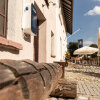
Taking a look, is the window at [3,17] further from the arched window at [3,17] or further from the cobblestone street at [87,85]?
the cobblestone street at [87,85]

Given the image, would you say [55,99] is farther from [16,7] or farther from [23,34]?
[16,7]

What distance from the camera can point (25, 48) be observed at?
3.14 meters

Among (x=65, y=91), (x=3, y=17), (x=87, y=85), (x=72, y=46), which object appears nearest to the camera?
(x=3, y=17)

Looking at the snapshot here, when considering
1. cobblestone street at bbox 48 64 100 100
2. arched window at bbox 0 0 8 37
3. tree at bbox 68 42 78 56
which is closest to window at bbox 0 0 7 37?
arched window at bbox 0 0 8 37

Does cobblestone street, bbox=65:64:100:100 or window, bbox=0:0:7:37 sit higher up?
window, bbox=0:0:7:37

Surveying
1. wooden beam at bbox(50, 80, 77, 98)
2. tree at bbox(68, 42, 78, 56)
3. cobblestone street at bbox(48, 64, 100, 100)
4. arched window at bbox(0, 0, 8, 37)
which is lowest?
cobblestone street at bbox(48, 64, 100, 100)

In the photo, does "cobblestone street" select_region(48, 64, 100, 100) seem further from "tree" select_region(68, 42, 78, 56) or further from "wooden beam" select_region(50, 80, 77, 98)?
"tree" select_region(68, 42, 78, 56)

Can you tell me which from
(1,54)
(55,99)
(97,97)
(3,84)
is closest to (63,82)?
Answer: (55,99)

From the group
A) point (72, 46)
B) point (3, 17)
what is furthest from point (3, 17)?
point (72, 46)

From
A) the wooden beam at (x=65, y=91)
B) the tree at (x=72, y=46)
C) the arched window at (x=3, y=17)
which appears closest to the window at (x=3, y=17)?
the arched window at (x=3, y=17)

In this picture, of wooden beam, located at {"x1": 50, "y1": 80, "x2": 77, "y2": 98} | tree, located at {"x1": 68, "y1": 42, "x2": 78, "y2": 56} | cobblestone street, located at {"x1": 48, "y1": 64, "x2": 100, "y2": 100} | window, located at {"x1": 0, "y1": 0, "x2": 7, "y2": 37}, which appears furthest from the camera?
tree, located at {"x1": 68, "y1": 42, "x2": 78, "y2": 56}

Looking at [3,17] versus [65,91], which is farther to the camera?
[65,91]

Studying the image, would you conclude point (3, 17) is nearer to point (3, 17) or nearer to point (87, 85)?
point (3, 17)

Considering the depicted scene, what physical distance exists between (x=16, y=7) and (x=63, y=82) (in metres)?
2.10
